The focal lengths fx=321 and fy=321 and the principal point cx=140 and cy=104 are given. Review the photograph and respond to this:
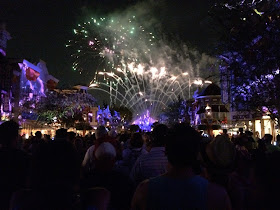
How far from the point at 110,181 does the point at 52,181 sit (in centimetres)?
104

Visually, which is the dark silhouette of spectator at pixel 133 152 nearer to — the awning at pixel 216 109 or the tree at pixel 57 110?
the tree at pixel 57 110

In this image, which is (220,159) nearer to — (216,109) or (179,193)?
(179,193)

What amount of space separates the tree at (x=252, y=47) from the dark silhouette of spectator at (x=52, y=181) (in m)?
15.4

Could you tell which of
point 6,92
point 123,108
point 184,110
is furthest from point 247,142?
point 123,108

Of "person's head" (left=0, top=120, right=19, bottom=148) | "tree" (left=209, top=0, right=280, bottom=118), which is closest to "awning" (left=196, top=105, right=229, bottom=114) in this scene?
"tree" (left=209, top=0, right=280, bottom=118)

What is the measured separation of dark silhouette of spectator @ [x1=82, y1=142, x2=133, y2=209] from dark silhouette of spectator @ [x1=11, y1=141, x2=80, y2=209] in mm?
804

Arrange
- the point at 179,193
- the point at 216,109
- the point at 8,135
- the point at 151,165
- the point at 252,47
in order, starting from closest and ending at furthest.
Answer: the point at 179,193, the point at 8,135, the point at 151,165, the point at 252,47, the point at 216,109

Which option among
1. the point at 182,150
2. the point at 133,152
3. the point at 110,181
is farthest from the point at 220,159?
the point at 133,152

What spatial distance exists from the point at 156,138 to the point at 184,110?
71.4 metres

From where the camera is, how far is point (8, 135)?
404 cm

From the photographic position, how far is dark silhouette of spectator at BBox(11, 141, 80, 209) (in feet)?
8.48

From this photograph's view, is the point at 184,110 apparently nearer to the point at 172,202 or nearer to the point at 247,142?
the point at 247,142

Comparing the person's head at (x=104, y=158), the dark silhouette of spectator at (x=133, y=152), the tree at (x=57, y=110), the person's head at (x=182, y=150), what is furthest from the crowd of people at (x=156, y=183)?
the tree at (x=57, y=110)

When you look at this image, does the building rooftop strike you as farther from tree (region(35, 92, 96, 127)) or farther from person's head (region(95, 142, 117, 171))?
person's head (region(95, 142, 117, 171))
